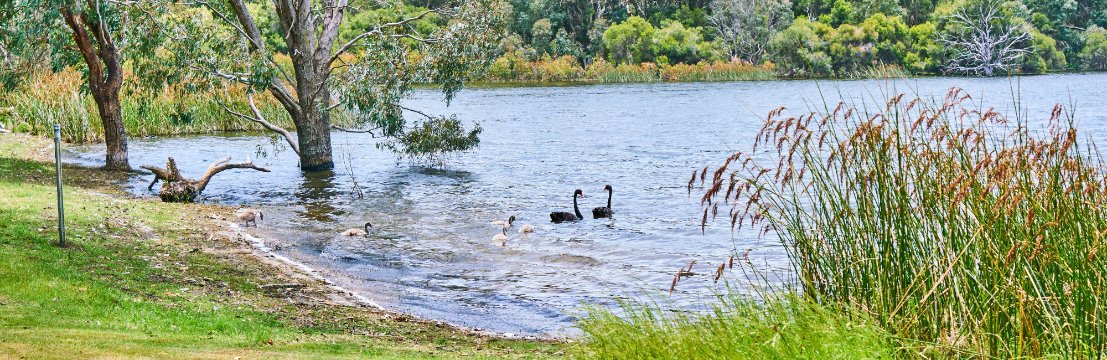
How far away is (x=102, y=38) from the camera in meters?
21.9

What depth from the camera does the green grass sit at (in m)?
8.07

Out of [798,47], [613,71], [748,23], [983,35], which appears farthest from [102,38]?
[983,35]

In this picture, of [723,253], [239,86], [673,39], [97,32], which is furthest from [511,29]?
[723,253]

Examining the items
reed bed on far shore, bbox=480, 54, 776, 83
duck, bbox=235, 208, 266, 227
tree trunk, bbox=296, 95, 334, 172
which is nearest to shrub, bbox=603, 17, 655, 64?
reed bed on far shore, bbox=480, 54, 776, 83

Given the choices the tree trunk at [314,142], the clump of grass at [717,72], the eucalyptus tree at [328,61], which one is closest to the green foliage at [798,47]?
the clump of grass at [717,72]

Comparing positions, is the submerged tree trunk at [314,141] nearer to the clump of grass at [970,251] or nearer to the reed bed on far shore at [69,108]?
the reed bed on far shore at [69,108]

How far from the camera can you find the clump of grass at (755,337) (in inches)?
251

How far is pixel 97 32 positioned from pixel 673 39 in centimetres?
6837

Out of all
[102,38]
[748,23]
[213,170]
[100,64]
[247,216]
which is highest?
[748,23]

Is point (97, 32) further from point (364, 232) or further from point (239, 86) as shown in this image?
point (239, 86)

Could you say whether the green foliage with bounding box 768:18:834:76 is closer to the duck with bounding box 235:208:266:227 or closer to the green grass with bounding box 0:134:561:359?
the duck with bounding box 235:208:266:227

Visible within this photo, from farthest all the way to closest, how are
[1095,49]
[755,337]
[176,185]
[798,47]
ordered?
[1095,49] < [798,47] < [176,185] < [755,337]

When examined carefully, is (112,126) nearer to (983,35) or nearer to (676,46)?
(676,46)

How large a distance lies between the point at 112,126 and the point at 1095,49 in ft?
264
